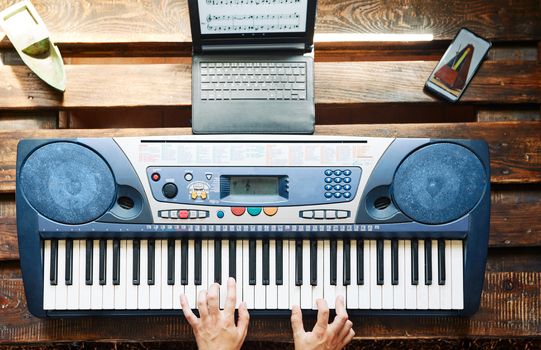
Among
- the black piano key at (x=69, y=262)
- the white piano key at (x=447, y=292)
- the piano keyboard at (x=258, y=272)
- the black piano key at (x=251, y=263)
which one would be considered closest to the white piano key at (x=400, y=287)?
the piano keyboard at (x=258, y=272)

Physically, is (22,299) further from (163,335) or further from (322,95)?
(322,95)

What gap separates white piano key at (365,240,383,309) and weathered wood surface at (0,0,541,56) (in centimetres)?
71

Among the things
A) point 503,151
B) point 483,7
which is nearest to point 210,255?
point 503,151

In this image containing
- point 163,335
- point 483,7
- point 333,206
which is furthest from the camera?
point 483,7

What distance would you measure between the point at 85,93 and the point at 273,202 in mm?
751

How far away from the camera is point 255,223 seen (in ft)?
4.63

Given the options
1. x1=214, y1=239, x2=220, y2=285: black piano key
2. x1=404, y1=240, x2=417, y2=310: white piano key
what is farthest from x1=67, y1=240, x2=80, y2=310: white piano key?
x1=404, y1=240, x2=417, y2=310: white piano key

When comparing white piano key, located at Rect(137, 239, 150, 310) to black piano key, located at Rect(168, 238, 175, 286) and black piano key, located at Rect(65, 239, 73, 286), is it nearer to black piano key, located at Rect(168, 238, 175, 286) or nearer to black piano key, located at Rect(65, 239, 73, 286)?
black piano key, located at Rect(168, 238, 175, 286)

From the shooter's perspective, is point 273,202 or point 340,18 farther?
point 340,18

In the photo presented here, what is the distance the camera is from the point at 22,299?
5.18 ft

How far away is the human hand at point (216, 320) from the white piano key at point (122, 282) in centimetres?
17

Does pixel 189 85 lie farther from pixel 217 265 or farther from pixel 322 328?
pixel 322 328

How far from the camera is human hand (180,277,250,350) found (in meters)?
1.40

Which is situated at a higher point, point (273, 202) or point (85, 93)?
point (85, 93)
